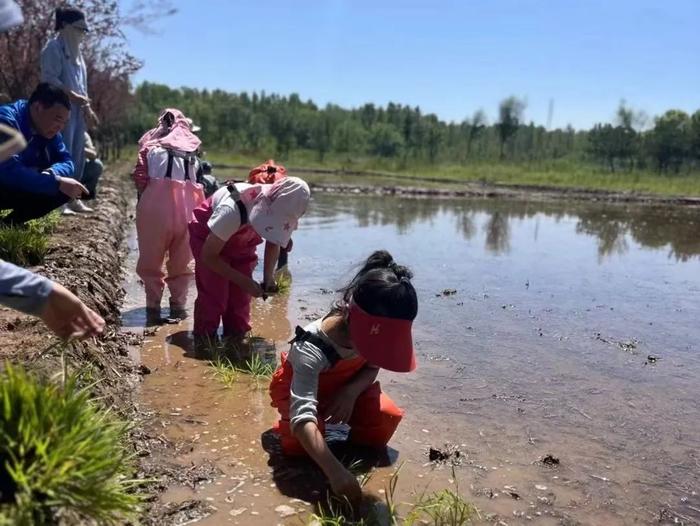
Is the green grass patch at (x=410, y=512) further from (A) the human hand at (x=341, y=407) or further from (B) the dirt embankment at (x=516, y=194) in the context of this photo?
(B) the dirt embankment at (x=516, y=194)

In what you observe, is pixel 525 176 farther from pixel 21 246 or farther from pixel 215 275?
pixel 21 246

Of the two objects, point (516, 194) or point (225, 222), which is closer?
point (225, 222)

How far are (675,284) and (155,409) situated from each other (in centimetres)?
740

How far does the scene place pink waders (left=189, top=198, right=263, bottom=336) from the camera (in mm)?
4598

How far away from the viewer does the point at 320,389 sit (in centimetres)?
314

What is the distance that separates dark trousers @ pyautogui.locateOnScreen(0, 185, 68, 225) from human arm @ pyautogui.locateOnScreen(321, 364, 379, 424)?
2.13 m

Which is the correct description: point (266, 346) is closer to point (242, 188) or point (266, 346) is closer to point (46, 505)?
point (242, 188)

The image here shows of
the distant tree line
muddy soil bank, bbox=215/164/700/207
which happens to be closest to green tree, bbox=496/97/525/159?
the distant tree line

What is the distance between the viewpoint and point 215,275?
463 centimetres

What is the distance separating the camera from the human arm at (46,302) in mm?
1831

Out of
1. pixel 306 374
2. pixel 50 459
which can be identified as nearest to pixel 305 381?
pixel 306 374

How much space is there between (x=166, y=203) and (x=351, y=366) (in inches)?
107

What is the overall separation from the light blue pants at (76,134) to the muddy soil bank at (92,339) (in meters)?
0.72

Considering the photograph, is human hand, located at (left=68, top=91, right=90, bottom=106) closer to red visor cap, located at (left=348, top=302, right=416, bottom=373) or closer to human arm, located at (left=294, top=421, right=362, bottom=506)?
red visor cap, located at (left=348, top=302, right=416, bottom=373)
